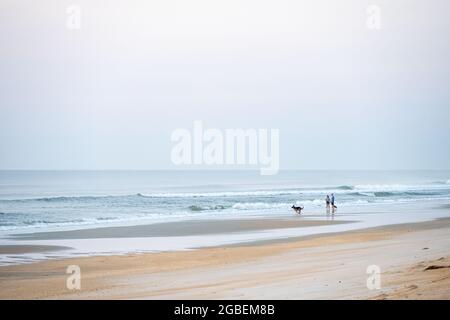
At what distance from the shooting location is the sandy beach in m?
6.93

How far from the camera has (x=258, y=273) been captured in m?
9.09

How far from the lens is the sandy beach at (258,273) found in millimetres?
6926

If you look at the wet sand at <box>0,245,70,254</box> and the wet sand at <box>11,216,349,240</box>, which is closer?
the wet sand at <box>0,245,70,254</box>

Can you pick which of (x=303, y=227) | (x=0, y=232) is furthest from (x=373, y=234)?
(x=0, y=232)

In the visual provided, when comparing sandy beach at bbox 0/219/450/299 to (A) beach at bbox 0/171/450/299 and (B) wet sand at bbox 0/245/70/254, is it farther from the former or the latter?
(B) wet sand at bbox 0/245/70/254

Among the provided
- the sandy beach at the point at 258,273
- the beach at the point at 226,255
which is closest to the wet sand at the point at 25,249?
the beach at the point at 226,255

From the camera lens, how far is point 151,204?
30.7 meters

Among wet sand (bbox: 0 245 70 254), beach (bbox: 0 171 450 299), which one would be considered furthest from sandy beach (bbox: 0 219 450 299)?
wet sand (bbox: 0 245 70 254)

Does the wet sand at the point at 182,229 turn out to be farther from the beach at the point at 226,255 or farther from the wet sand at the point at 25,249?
the wet sand at the point at 25,249

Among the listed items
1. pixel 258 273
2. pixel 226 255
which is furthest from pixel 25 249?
pixel 258 273

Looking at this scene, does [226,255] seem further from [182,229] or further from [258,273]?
[182,229]

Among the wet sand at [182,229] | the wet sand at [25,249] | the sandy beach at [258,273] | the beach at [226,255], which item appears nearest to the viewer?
the sandy beach at [258,273]
